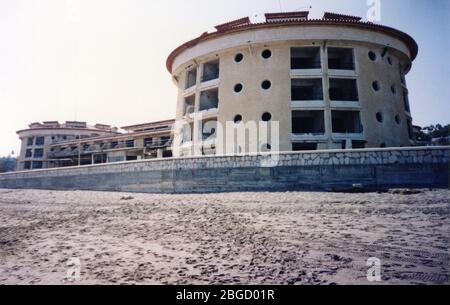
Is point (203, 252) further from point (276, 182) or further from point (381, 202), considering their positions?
point (276, 182)

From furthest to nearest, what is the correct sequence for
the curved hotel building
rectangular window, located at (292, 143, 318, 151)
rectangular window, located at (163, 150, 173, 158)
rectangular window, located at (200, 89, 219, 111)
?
rectangular window, located at (163, 150, 173, 158), rectangular window, located at (200, 89, 219, 111), rectangular window, located at (292, 143, 318, 151), the curved hotel building

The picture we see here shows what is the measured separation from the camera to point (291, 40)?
18.2 meters

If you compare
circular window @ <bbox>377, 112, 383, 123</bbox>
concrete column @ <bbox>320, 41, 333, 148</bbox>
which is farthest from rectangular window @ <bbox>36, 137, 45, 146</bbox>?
circular window @ <bbox>377, 112, 383, 123</bbox>

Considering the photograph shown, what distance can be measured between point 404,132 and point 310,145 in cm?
784

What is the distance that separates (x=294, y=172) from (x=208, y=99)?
1217 centimetres

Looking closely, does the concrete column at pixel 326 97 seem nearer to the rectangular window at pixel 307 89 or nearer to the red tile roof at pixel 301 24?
the rectangular window at pixel 307 89

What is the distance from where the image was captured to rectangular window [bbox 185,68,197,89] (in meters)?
23.1

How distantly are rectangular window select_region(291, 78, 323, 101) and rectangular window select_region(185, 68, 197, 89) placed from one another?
869 cm

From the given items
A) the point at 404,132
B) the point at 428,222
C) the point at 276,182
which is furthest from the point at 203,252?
the point at 404,132

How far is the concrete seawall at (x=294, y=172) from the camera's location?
10512mm

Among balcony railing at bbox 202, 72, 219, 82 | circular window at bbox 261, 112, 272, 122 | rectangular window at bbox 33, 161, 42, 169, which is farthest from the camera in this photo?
rectangular window at bbox 33, 161, 42, 169

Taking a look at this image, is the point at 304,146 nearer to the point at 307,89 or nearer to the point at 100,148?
the point at 307,89

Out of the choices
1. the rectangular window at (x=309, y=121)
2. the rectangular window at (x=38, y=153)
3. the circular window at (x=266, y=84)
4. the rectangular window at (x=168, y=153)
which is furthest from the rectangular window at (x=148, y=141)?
the rectangular window at (x=38, y=153)

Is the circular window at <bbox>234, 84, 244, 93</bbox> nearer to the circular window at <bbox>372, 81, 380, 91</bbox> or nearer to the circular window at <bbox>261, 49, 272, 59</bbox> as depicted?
the circular window at <bbox>261, 49, 272, 59</bbox>
